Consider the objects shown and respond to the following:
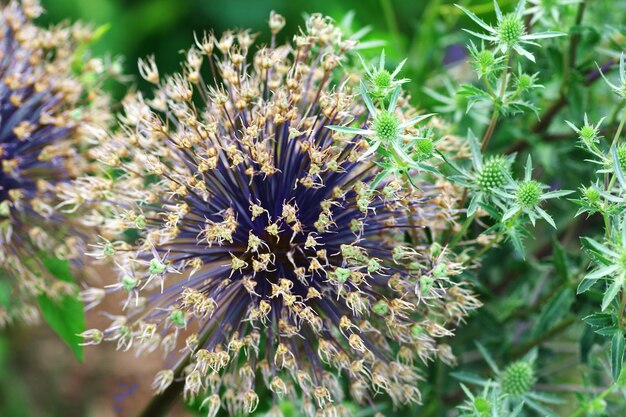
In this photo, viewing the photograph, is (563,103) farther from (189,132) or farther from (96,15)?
(96,15)

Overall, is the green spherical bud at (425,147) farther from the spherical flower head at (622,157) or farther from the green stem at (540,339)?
the green stem at (540,339)

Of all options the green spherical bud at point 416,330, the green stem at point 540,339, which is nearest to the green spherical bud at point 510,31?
the green spherical bud at point 416,330

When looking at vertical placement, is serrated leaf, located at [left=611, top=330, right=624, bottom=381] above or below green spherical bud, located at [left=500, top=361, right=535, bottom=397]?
above

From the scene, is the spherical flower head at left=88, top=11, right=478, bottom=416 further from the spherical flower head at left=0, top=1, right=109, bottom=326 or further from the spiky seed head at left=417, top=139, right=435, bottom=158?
the spherical flower head at left=0, top=1, right=109, bottom=326

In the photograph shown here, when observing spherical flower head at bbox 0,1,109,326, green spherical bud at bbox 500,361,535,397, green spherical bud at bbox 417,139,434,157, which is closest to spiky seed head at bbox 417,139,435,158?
green spherical bud at bbox 417,139,434,157

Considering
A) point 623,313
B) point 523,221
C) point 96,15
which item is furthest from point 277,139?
point 96,15

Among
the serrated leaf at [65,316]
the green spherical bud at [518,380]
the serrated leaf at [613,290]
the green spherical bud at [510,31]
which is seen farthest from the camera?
the serrated leaf at [65,316]

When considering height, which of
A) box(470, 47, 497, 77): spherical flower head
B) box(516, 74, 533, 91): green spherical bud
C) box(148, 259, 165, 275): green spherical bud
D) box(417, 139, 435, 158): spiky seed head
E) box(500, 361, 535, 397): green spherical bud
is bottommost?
box(148, 259, 165, 275): green spherical bud
